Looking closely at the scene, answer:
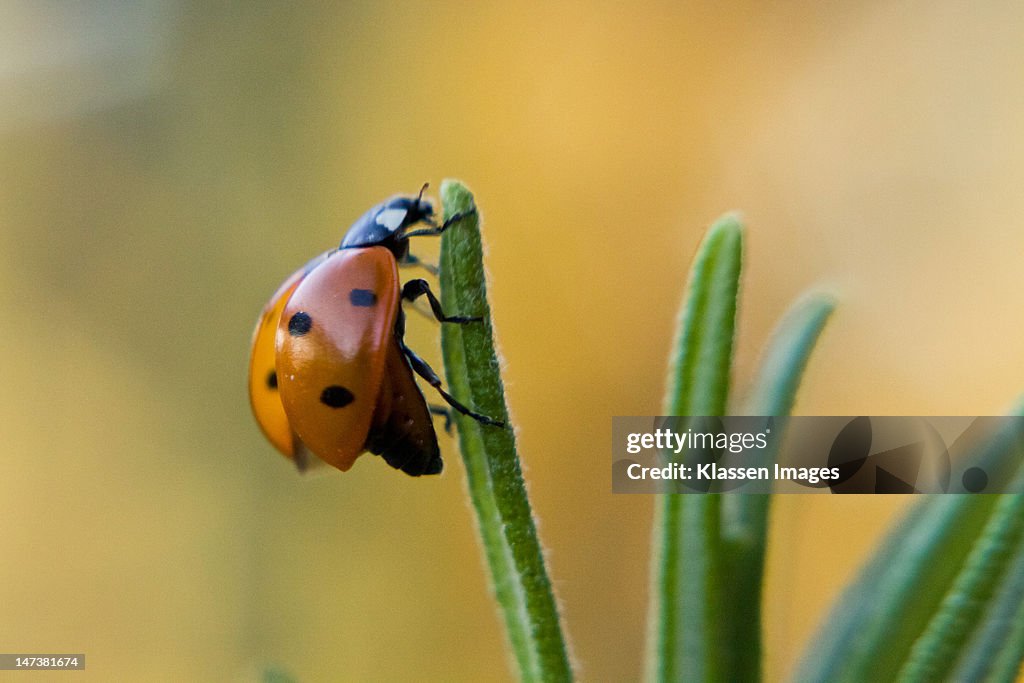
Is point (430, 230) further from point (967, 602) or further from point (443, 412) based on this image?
point (967, 602)

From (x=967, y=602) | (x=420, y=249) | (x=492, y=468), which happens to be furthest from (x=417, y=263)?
(x=420, y=249)

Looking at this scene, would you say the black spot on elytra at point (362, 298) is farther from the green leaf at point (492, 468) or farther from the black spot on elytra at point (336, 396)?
the green leaf at point (492, 468)

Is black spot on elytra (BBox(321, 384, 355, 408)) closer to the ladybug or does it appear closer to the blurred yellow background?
the ladybug

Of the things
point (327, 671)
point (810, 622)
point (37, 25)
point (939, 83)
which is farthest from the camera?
point (37, 25)

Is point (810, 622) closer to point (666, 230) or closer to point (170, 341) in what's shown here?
point (666, 230)

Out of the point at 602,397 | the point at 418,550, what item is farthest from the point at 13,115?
the point at 602,397
